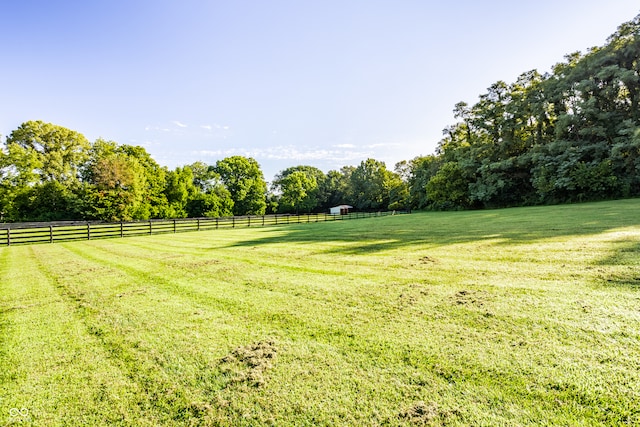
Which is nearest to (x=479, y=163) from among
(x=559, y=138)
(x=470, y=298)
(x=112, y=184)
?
(x=559, y=138)

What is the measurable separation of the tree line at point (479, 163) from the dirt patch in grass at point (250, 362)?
29.9m

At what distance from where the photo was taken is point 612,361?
225cm

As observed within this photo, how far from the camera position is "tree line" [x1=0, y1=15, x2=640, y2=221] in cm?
2305

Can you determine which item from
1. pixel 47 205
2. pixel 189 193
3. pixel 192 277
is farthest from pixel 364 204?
pixel 192 277

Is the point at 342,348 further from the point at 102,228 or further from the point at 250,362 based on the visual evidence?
the point at 102,228

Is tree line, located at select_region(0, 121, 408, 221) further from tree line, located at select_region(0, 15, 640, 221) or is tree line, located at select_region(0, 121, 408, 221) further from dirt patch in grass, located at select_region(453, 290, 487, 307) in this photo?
dirt patch in grass, located at select_region(453, 290, 487, 307)

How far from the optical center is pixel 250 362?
264 cm

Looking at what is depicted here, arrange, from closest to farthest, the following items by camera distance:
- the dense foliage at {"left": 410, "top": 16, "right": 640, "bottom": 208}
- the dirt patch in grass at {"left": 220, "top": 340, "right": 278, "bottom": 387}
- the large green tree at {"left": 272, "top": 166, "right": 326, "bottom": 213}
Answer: the dirt patch in grass at {"left": 220, "top": 340, "right": 278, "bottom": 387} < the dense foliage at {"left": 410, "top": 16, "right": 640, "bottom": 208} < the large green tree at {"left": 272, "top": 166, "right": 326, "bottom": 213}

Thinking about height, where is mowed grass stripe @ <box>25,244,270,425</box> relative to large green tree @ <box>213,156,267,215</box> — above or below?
below

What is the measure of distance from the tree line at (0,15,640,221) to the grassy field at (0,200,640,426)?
25.3m

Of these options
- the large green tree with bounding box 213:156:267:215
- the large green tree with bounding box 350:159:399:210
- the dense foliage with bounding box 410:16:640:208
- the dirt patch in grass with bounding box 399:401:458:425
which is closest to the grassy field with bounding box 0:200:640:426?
the dirt patch in grass with bounding box 399:401:458:425

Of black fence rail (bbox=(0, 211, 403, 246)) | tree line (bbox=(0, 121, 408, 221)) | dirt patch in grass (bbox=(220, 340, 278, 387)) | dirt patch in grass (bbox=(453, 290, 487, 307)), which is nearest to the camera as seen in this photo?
dirt patch in grass (bbox=(220, 340, 278, 387))

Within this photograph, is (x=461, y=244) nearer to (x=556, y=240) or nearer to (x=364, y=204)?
(x=556, y=240)

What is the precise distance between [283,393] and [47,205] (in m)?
42.8
